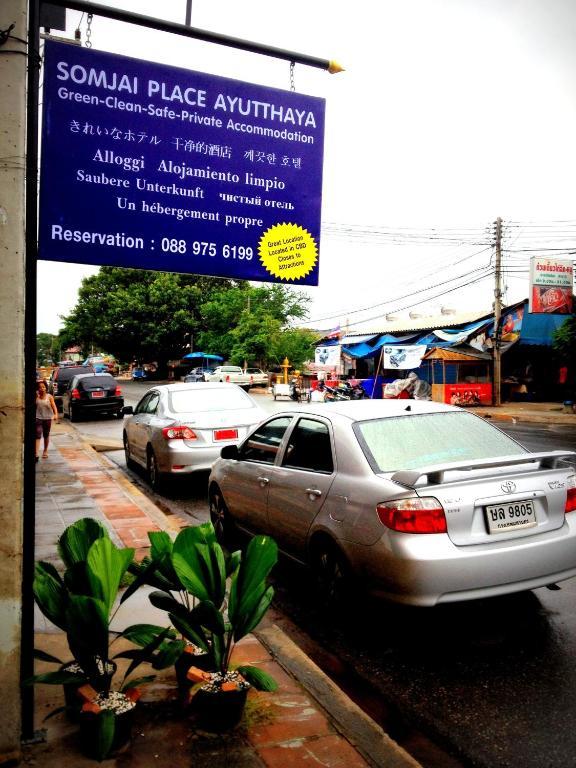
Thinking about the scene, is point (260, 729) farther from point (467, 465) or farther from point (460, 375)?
point (460, 375)

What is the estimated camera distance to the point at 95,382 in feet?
74.4

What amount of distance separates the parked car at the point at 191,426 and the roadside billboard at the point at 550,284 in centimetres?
2026

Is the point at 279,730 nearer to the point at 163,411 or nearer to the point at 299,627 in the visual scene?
the point at 299,627

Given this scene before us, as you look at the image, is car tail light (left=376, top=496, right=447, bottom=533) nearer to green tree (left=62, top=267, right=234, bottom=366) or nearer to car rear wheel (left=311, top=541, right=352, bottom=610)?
car rear wheel (left=311, top=541, right=352, bottom=610)

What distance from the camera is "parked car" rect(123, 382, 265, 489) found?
8.75 m

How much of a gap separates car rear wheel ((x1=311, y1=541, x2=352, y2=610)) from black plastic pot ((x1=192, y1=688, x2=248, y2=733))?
4.71ft

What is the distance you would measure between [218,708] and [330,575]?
1.75 m

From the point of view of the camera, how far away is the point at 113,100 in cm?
361

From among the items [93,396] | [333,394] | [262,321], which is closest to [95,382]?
[93,396]

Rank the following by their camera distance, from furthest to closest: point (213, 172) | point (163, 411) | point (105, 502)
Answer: point (163, 411) → point (105, 502) → point (213, 172)

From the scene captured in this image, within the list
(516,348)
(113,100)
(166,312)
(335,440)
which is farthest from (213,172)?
(166,312)

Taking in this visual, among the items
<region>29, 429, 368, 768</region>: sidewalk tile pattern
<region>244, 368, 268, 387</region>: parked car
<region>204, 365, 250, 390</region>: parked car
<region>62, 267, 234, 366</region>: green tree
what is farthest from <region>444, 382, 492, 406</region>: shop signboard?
<region>62, 267, 234, 366</region>: green tree

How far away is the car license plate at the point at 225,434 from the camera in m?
8.91

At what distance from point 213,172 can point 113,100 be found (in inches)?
27.6
